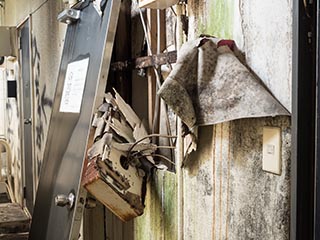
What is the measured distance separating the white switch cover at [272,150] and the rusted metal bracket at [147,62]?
0.67 metres

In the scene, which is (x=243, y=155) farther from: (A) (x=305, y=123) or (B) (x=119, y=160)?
(B) (x=119, y=160)

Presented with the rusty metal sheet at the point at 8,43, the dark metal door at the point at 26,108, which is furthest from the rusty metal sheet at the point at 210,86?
the rusty metal sheet at the point at 8,43

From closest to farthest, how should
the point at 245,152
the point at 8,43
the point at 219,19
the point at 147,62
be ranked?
the point at 245,152 < the point at 219,19 < the point at 147,62 < the point at 8,43

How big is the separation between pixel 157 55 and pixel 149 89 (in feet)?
0.87

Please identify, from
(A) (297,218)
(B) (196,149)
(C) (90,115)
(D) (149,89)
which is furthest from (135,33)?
(A) (297,218)

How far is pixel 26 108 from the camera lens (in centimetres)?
454

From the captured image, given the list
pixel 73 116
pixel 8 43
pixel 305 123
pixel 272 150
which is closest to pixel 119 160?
pixel 73 116

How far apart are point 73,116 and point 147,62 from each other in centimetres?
47

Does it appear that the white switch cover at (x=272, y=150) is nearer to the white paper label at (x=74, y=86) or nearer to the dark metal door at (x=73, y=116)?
the dark metal door at (x=73, y=116)

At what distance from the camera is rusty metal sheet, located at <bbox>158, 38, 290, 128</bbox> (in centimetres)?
116

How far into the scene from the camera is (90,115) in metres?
1.87

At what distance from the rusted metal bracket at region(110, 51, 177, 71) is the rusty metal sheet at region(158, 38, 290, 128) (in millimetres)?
405

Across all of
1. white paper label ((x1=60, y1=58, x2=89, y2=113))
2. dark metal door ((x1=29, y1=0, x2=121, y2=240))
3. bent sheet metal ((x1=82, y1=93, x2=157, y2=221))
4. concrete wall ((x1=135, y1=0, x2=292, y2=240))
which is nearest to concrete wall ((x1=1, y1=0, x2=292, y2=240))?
concrete wall ((x1=135, y1=0, x2=292, y2=240))

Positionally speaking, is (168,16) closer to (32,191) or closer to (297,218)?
(297,218)
